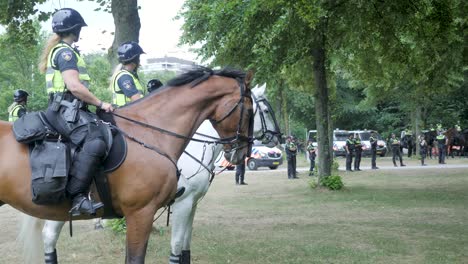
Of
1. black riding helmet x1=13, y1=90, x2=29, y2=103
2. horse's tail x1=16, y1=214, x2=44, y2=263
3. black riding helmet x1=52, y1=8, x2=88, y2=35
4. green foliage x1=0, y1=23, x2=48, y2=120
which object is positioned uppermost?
green foliage x1=0, y1=23, x2=48, y2=120

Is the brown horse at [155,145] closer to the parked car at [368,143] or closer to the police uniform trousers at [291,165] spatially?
the police uniform trousers at [291,165]

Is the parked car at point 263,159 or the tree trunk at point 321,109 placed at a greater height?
the tree trunk at point 321,109

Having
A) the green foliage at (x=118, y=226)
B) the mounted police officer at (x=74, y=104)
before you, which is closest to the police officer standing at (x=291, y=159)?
the green foliage at (x=118, y=226)

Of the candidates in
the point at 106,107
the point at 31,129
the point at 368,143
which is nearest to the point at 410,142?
the point at 368,143

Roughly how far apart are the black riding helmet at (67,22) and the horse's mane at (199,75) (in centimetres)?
106

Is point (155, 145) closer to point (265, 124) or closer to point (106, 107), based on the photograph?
point (106, 107)

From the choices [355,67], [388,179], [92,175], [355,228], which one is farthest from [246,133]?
[388,179]

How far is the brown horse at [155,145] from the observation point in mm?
5000

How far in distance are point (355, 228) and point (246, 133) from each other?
20.6 feet

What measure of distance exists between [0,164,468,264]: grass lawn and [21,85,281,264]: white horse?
4.82 feet

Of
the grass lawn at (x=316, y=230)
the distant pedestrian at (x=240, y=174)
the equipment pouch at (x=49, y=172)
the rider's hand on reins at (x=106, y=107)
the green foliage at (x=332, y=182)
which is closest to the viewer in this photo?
the equipment pouch at (x=49, y=172)

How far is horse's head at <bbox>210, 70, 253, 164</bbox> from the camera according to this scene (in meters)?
5.84

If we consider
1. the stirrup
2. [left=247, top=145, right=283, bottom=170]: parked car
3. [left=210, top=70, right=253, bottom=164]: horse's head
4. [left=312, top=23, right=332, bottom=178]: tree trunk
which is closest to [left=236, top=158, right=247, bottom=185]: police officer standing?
[left=312, top=23, right=332, bottom=178]: tree trunk

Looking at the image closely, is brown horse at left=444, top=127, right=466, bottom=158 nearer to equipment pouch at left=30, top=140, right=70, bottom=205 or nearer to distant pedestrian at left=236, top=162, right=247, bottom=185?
distant pedestrian at left=236, top=162, right=247, bottom=185
